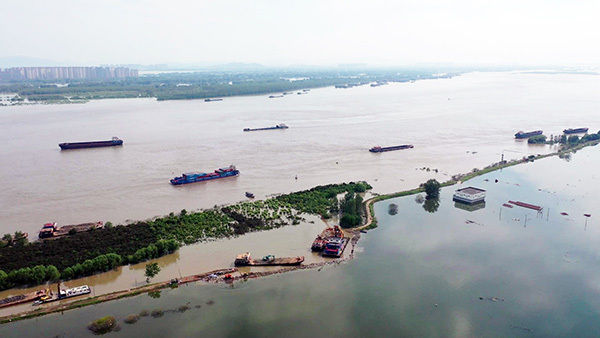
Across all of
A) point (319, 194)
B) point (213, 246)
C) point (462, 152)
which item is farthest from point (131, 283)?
point (462, 152)

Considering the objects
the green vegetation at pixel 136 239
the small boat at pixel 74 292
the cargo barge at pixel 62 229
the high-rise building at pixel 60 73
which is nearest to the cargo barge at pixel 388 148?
the green vegetation at pixel 136 239

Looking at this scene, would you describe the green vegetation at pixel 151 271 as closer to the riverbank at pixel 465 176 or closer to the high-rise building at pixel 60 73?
the riverbank at pixel 465 176

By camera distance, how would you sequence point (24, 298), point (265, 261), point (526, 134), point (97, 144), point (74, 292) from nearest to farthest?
1. point (24, 298)
2. point (74, 292)
3. point (265, 261)
4. point (97, 144)
5. point (526, 134)

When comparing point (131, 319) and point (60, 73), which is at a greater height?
point (60, 73)

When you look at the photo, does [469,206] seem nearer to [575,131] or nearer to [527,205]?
[527,205]

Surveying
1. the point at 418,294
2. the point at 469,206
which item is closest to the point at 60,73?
the point at 469,206

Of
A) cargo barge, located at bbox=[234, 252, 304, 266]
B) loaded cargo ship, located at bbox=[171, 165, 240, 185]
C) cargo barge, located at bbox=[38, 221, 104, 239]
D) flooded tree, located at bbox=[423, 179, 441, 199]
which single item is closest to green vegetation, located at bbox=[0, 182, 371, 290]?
cargo barge, located at bbox=[38, 221, 104, 239]

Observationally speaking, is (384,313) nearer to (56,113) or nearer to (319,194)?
(319,194)
